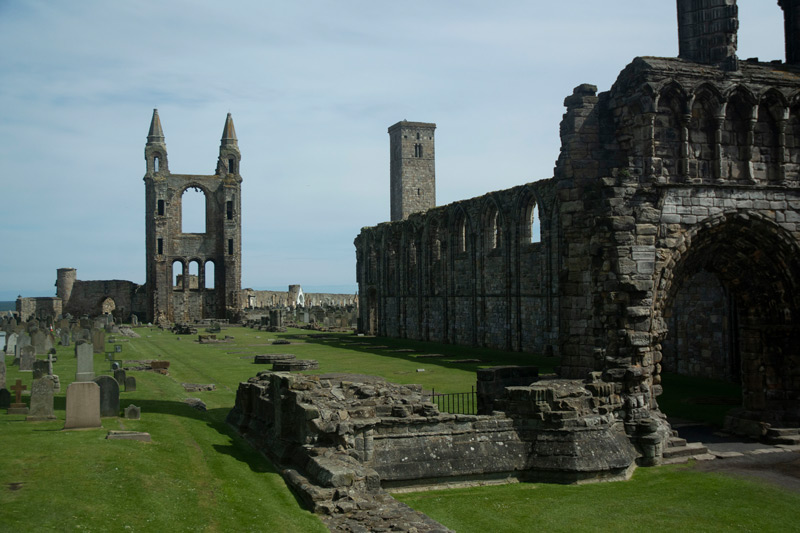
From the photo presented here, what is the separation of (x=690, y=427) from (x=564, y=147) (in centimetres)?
596

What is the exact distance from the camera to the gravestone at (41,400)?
489 inches

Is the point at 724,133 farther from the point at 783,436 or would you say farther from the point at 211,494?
the point at 211,494

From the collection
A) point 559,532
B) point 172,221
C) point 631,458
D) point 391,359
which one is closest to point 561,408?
point 631,458

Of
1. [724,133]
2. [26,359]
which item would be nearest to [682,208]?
[724,133]

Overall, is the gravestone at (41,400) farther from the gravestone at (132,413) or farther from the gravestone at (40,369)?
the gravestone at (40,369)

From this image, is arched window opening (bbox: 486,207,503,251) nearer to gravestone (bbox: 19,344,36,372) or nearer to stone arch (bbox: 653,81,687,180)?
gravestone (bbox: 19,344,36,372)

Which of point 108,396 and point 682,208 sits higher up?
point 682,208

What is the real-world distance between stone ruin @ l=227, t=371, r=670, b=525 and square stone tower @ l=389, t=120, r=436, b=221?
5912 centimetres

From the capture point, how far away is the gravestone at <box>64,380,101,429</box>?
11.3 metres

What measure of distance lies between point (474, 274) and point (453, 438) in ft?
76.9

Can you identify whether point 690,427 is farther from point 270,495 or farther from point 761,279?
point 270,495

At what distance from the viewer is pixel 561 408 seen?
11.5m

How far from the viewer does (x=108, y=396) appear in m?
12.9

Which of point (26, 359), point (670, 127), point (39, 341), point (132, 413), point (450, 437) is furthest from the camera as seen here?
point (39, 341)
